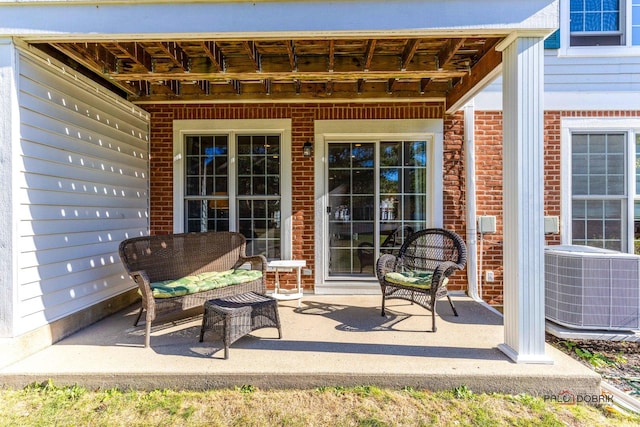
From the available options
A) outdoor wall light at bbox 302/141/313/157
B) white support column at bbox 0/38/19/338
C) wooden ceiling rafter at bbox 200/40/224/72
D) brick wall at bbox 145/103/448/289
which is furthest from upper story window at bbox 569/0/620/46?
white support column at bbox 0/38/19/338

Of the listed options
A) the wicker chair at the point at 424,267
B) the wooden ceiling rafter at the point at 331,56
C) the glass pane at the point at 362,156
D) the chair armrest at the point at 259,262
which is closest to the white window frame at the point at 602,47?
the glass pane at the point at 362,156

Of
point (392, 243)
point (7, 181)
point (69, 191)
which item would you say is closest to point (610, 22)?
point (392, 243)

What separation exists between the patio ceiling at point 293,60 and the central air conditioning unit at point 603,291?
214 centimetres

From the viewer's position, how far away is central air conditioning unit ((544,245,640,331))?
3330 mm

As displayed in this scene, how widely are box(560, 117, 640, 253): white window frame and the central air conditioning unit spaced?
136cm

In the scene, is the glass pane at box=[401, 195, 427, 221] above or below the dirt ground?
above

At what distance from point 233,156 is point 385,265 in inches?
102

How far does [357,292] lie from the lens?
473cm

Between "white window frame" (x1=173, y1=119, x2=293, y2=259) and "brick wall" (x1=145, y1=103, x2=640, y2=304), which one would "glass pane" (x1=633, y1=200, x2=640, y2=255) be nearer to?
"brick wall" (x1=145, y1=103, x2=640, y2=304)

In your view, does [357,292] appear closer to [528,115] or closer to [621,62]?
[528,115]

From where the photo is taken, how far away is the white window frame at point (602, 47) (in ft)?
14.8

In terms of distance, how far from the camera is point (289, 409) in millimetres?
2340

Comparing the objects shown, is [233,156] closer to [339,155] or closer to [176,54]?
[339,155]

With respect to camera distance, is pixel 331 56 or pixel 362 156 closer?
pixel 331 56
